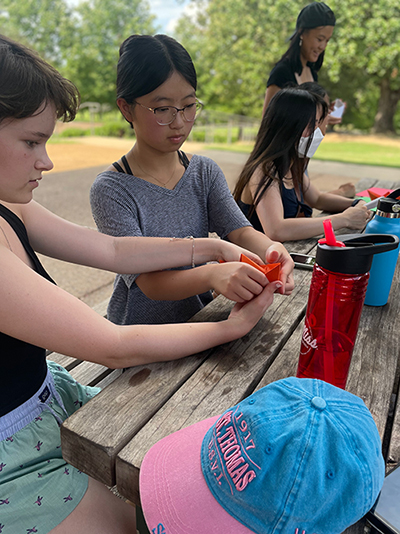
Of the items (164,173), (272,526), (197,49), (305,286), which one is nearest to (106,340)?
(272,526)

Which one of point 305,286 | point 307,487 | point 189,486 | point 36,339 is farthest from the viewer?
point 305,286

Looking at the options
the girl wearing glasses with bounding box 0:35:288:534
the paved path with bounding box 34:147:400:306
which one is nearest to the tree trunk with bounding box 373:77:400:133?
the paved path with bounding box 34:147:400:306

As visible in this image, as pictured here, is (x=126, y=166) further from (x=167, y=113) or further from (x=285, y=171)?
(x=285, y=171)

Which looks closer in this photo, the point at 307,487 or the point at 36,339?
the point at 307,487

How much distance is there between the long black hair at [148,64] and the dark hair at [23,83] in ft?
1.55

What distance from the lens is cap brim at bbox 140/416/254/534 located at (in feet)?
2.14

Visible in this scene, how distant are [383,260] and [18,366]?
3.46 ft

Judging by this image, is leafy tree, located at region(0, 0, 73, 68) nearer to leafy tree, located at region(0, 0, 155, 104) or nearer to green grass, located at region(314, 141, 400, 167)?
leafy tree, located at region(0, 0, 155, 104)

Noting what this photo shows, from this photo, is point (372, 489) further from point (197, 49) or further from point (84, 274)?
point (197, 49)

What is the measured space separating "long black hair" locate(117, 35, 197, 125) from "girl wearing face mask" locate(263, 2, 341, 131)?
1.76 m

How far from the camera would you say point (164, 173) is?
5.47ft

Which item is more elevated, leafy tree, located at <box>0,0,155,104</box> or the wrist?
leafy tree, located at <box>0,0,155,104</box>

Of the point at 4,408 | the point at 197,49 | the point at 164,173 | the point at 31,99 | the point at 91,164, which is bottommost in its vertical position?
the point at 91,164

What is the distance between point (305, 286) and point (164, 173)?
0.71 metres
